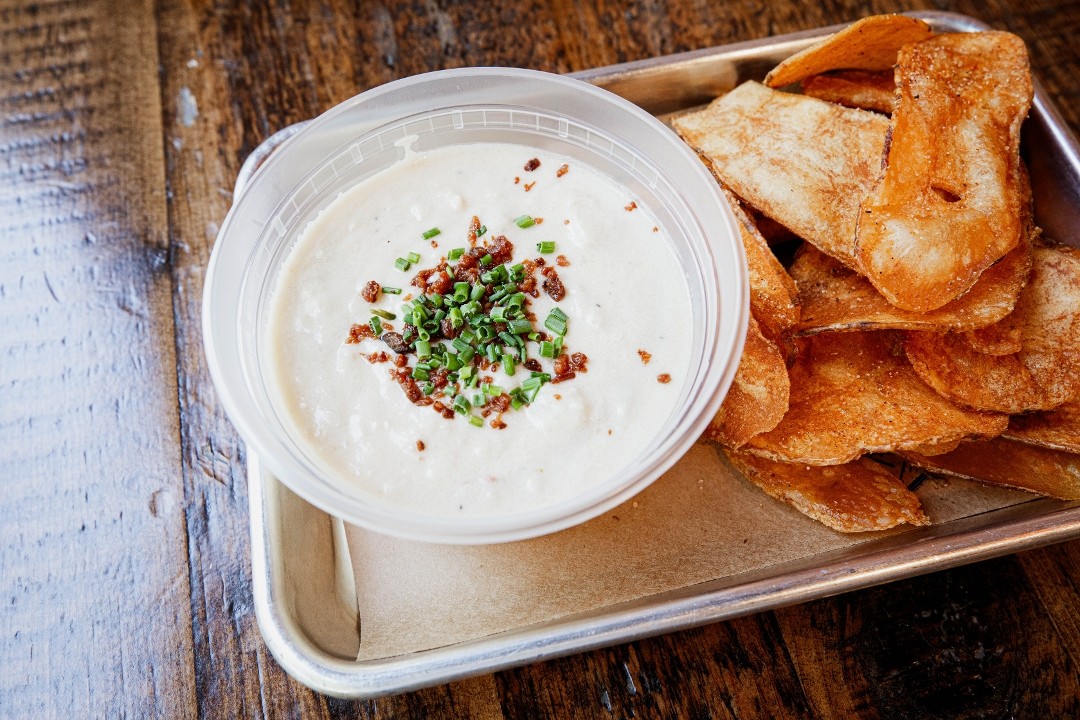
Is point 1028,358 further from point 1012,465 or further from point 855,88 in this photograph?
point 855,88

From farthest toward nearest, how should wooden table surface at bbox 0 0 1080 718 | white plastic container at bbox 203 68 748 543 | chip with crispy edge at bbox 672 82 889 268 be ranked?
wooden table surface at bbox 0 0 1080 718 < chip with crispy edge at bbox 672 82 889 268 < white plastic container at bbox 203 68 748 543

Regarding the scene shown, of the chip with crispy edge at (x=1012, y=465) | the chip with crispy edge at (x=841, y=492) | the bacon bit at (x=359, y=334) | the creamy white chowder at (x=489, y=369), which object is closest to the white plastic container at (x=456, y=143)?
the creamy white chowder at (x=489, y=369)

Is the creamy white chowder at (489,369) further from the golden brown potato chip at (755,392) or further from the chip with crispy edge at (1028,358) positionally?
the chip with crispy edge at (1028,358)

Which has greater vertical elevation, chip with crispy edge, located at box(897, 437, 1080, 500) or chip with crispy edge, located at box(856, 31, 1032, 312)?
chip with crispy edge, located at box(856, 31, 1032, 312)

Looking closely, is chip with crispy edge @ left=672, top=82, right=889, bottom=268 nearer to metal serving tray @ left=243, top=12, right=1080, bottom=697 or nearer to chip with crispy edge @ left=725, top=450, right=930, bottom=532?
chip with crispy edge @ left=725, top=450, right=930, bottom=532

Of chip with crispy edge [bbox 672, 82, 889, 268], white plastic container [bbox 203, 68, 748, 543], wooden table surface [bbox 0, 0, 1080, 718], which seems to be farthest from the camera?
wooden table surface [bbox 0, 0, 1080, 718]

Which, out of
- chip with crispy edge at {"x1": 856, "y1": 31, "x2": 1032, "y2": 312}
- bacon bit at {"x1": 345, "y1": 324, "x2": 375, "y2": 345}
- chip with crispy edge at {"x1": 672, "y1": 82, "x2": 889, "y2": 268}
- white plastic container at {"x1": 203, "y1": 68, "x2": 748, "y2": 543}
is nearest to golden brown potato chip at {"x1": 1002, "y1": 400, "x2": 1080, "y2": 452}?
chip with crispy edge at {"x1": 856, "y1": 31, "x2": 1032, "y2": 312}

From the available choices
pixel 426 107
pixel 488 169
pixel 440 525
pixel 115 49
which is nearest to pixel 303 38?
pixel 115 49
